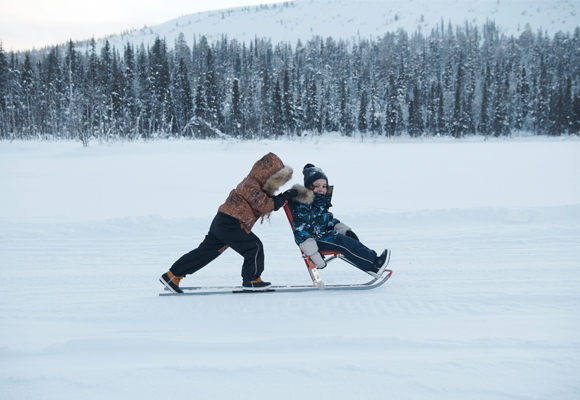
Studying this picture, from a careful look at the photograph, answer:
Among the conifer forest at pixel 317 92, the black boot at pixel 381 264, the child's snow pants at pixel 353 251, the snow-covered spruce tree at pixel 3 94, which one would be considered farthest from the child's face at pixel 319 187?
the snow-covered spruce tree at pixel 3 94

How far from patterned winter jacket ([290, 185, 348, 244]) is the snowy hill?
135 metres

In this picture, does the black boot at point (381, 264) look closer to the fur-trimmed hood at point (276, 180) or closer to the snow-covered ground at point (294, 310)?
the snow-covered ground at point (294, 310)

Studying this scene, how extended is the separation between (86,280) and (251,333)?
86.4 inches

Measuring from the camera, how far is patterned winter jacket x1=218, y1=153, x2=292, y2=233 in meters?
3.42

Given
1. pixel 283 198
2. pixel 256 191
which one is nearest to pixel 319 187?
pixel 283 198

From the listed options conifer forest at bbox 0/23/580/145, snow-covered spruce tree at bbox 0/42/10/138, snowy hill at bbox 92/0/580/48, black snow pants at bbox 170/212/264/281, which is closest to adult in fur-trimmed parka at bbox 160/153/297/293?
black snow pants at bbox 170/212/264/281

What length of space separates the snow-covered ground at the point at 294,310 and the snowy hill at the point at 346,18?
133m

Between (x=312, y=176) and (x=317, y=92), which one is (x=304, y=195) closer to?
(x=312, y=176)

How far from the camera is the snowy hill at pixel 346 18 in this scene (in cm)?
13200

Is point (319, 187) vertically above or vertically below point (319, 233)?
above

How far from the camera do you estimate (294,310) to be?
10.4 feet

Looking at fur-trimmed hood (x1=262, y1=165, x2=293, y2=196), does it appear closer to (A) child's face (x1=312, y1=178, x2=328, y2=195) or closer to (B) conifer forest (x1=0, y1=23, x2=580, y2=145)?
(A) child's face (x1=312, y1=178, x2=328, y2=195)

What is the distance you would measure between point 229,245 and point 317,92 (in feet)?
169

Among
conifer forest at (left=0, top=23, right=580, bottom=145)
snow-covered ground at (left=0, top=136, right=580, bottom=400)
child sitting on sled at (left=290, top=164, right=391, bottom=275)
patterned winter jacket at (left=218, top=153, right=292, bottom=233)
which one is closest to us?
snow-covered ground at (left=0, top=136, right=580, bottom=400)
